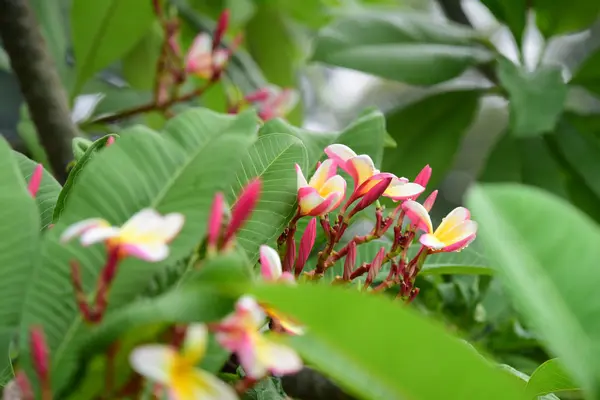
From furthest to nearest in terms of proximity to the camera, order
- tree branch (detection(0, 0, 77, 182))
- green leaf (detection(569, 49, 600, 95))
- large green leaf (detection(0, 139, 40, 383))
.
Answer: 1. green leaf (detection(569, 49, 600, 95))
2. tree branch (detection(0, 0, 77, 182))
3. large green leaf (detection(0, 139, 40, 383))

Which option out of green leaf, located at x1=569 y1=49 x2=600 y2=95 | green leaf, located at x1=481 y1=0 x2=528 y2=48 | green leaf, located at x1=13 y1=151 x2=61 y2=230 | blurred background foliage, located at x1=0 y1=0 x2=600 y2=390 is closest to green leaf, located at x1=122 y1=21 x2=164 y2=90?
blurred background foliage, located at x1=0 y1=0 x2=600 y2=390

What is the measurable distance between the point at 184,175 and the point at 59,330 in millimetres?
90

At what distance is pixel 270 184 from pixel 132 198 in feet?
0.36

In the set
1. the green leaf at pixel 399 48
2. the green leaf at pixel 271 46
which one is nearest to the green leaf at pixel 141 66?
the green leaf at pixel 271 46

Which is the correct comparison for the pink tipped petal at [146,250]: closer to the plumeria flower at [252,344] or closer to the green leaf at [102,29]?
the plumeria flower at [252,344]

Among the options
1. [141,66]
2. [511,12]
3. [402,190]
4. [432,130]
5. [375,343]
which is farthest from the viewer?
[141,66]

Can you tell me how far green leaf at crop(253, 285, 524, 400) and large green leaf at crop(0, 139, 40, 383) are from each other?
0.48ft

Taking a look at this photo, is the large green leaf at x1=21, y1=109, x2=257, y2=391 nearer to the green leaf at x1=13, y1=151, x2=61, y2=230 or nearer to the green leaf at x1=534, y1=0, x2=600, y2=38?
the green leaf at x1=13, y1=151, x2=61, y2=230

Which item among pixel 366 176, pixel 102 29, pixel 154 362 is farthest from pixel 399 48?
pixel 154 362

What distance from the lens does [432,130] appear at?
121 cm

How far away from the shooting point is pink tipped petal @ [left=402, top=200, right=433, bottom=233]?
0.43 m

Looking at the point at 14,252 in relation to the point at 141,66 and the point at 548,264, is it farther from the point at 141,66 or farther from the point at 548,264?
the point at 141,66

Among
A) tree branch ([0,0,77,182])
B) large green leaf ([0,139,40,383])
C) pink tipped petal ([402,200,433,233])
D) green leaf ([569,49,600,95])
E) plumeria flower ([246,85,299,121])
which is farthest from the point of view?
green leaf ([569,49,600,95])

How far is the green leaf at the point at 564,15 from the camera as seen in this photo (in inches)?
43.6
